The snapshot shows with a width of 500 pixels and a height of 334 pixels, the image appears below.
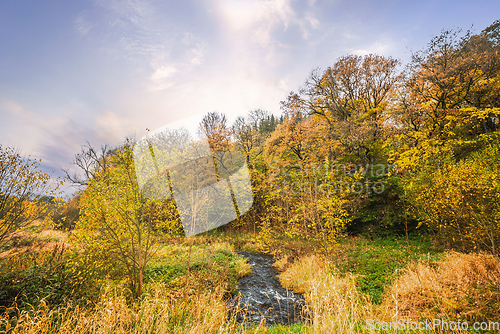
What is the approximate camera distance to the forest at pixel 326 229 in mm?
3695

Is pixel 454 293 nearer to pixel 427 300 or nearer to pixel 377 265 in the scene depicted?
pixel 427 300

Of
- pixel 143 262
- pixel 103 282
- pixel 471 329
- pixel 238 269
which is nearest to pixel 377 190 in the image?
pixel 238 269

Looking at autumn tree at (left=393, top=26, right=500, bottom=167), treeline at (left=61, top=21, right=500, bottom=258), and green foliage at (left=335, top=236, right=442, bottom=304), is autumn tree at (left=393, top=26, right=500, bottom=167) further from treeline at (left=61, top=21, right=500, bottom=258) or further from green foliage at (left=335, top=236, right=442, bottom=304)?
green foliage at (left=335, top=236, right=442, bottom=304)

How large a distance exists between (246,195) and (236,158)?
152 inches

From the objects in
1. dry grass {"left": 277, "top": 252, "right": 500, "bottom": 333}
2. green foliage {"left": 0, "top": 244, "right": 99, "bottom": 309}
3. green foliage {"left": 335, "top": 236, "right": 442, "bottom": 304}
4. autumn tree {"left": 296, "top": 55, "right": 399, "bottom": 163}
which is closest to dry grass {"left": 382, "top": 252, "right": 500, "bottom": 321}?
dry grass {"left": 277, "top": 252, "right": 500, "bottom": 333}

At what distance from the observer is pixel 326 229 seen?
324 inches

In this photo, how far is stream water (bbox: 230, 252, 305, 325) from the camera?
553 cm

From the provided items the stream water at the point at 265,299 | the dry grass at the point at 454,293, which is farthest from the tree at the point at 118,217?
the dry grass at the point at 454,293

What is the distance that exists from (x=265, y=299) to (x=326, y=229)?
3.46m

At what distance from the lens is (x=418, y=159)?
10641 millimetres

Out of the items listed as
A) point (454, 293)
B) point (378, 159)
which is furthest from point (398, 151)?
point (454, 293)

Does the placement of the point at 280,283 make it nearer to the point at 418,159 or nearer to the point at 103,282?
the point at 103,282

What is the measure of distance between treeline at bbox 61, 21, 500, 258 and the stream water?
2039mm

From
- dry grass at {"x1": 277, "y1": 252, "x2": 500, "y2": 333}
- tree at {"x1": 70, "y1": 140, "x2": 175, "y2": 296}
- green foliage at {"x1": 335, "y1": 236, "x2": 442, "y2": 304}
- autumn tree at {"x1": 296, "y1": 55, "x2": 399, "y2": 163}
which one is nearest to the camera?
dry grass at {"x1": 277, "y1": 252, "x2": 500, "y2": 333}
